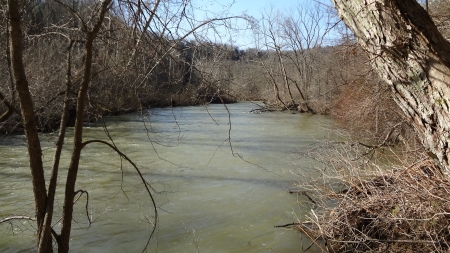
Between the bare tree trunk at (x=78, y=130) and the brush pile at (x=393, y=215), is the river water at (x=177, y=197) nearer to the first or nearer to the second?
the bare tree trunk at (x=78, y=130)

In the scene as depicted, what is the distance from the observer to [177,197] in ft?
23.7

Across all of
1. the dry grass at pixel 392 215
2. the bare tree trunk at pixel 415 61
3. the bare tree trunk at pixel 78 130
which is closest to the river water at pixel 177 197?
the bare tree trunk at pixel 78 130

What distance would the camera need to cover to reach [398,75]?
2.32m

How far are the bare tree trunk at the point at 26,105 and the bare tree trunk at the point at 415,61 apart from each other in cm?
213

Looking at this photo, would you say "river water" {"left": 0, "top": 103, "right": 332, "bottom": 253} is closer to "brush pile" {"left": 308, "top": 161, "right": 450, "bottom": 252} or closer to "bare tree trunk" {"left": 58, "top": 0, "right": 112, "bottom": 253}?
"bare tree trunk" {"left": 58, "top": 0, "right": 112, "bottom": 253}

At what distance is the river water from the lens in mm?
5352

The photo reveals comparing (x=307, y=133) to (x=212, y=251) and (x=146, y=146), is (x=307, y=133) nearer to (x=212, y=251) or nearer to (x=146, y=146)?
(x=146, y=146)

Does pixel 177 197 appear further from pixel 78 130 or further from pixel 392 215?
pixel 78 130

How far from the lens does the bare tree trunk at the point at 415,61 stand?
2.19m

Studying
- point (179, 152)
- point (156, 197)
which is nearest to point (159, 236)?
point (156, 197)

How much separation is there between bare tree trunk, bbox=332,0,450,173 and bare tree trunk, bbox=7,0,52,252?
83.7 inches

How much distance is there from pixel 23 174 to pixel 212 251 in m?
5.45

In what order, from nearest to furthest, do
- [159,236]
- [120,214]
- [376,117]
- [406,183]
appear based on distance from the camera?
[406,183] → [159,236] → [120,214] → [376,117]

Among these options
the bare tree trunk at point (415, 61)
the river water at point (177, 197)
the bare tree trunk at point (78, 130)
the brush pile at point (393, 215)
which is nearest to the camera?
the bare tree trunk at point (415, 61)
